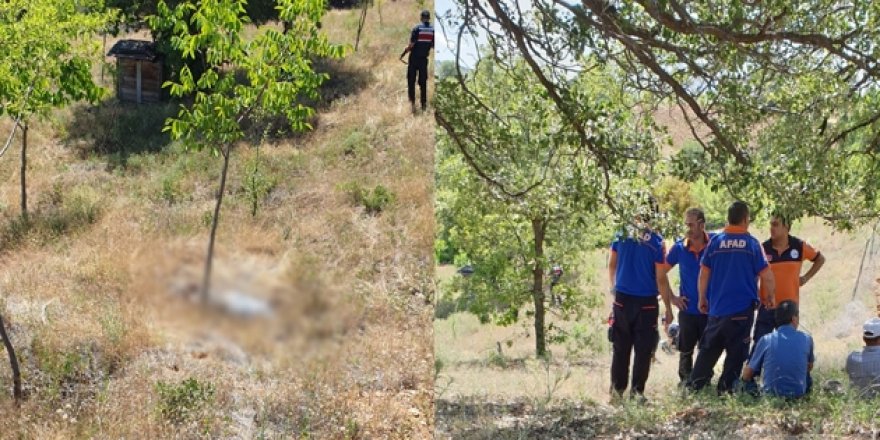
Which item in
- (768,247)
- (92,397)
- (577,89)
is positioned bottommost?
(92,397)

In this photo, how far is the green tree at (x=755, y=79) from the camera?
3.69 metres

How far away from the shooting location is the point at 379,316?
8.30m

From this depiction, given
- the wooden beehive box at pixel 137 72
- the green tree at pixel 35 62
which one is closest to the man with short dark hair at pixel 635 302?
the green tree at pixel 35 62

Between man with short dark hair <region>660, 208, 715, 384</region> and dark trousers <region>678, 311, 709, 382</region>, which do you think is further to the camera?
dark trousers <region>678, 311, 709, 382</region>

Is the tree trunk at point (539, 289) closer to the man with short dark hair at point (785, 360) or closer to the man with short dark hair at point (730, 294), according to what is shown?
the man with short dark hair at point (730, 294)

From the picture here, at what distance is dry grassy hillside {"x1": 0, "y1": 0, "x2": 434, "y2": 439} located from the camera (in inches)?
72.5

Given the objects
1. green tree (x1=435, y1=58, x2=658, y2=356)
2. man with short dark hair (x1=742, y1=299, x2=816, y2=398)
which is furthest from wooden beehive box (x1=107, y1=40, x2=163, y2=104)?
man with short dark hair (x1=742, y1=299, x2=816, y2=398)

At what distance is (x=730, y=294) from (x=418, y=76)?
9271 mm

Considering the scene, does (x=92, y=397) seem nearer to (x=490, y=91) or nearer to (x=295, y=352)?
(x=490, y=91)

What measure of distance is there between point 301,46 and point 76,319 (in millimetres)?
2911

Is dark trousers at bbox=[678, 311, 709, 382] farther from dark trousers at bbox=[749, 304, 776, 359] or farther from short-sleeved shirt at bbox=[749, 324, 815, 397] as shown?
short-sleeved shirt at bbox=[749, 324, 815, 397]

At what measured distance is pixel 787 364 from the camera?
3.64 m

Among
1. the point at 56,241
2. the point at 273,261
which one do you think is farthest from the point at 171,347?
the point at 273,261

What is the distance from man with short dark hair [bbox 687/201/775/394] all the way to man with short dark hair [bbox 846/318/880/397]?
1.39ft
